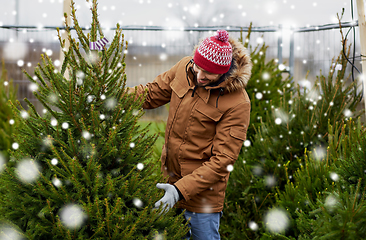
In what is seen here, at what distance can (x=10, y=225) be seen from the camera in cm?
138

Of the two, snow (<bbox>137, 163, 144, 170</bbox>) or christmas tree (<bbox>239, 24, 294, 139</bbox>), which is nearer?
snow (<bbox>137, 163, 144, 170</bbox>)

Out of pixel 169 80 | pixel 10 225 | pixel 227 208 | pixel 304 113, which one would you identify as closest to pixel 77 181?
pixel 10 225

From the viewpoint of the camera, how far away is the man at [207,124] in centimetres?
220

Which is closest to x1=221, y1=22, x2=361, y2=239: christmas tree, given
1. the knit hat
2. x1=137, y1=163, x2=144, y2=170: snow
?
the knit hat

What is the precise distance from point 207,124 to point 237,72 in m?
A: 0.47

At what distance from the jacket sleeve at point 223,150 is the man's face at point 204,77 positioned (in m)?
0.28

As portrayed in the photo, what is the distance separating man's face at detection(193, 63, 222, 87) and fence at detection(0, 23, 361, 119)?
2.55 meters

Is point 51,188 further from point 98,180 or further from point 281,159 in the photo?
point 281,159

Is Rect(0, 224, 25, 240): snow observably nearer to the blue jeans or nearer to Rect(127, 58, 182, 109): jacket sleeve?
the blue jeans

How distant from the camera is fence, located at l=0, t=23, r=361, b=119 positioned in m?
4.61

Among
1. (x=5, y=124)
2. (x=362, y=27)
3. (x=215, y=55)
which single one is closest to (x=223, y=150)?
(x=215, y=55)

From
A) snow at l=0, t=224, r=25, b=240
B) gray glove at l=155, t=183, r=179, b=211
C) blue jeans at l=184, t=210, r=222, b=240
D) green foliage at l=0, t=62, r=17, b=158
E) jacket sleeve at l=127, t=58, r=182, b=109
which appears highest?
jacket sleeve at l=127, t=58, r=182, b=109

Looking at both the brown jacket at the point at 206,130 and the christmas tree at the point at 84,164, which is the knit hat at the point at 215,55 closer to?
the brown jacket at the point at 206,130

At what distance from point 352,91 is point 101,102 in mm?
3090
